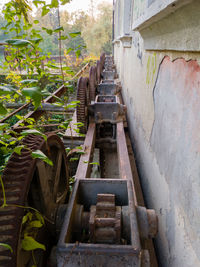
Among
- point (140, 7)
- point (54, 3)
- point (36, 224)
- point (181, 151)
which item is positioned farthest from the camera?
point (140, 7)

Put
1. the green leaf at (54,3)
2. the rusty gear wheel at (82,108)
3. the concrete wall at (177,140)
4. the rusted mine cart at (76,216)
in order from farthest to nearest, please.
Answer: the rusty gear wheel at (82,108) → the green leaf at (54,3) → the concrete wall at (177,140) → the rusted mine cart at (76,216)

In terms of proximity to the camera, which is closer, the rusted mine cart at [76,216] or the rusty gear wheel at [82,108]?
the rusted mine cart at [76,216]

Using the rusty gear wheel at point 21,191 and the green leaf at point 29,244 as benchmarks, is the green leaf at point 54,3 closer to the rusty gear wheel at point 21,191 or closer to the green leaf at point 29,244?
the rusty gear wheel at point 21,191

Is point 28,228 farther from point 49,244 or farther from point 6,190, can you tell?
point 49,244

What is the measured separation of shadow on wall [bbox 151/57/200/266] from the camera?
112cm

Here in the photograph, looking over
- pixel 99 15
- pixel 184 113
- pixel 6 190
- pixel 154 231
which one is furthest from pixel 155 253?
pixel 99 15

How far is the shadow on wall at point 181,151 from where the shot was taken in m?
1.12

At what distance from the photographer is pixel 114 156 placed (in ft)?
13.2

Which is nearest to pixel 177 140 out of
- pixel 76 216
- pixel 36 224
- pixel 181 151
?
pixel 181 151

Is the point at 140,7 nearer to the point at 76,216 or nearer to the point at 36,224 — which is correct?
the point at 76,216

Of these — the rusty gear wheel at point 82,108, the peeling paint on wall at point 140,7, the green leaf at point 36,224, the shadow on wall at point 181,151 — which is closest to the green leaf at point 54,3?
the shadow on wall at point 181,151

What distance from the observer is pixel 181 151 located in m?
1.34

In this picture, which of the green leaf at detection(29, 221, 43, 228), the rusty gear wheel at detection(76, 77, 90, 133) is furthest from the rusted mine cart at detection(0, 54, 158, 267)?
the rusty gear wheel at detection(76, 77, 90, 133)

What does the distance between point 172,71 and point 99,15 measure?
36.2 m
